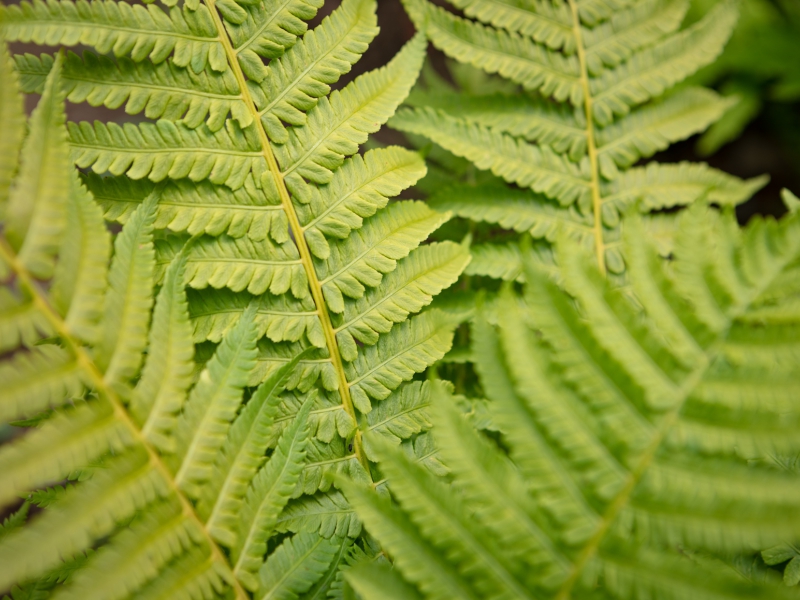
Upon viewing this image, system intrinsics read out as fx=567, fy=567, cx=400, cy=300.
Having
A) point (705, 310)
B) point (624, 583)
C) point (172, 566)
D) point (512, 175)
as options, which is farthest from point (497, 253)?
point (172, 566)

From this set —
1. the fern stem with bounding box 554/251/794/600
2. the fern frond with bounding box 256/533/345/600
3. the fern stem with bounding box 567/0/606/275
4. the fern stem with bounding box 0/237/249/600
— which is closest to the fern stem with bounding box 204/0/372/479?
the fern frond with bounding box 256/533/345/600

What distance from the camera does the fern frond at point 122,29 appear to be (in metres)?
0.67

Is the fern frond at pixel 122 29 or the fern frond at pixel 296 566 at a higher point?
the fern frond at pixel 122 29

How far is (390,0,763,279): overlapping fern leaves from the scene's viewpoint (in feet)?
3.16

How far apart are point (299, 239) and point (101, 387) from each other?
12.4 inches

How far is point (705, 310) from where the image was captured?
55cm

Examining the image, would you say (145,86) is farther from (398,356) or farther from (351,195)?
(398,356)

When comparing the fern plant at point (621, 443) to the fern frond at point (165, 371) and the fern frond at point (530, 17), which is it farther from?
the fern frond at point (530, 17)

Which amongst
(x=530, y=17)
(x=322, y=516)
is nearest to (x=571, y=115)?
(x=530, y=17)

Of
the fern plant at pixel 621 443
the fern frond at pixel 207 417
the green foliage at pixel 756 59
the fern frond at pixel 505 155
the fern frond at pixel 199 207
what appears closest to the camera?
the fern plant at pixel 621 443

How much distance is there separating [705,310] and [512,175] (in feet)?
1.58

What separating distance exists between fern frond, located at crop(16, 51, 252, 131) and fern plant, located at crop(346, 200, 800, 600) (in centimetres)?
46

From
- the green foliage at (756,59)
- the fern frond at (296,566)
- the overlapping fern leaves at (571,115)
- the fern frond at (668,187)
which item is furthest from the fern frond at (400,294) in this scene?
the green foliage at (756,59)

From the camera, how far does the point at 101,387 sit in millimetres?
587
